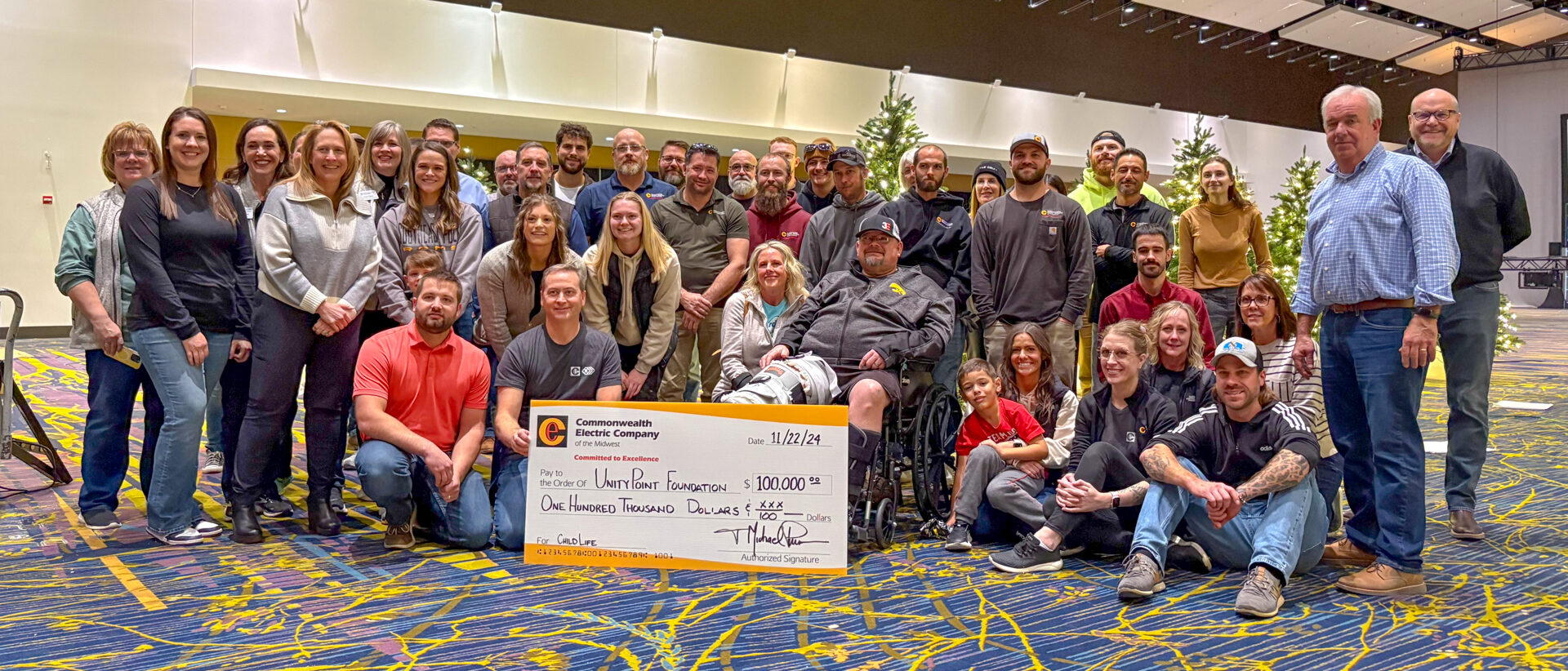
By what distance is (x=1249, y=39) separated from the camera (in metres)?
18.4

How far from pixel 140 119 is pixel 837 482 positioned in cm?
982

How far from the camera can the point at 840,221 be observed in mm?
4562

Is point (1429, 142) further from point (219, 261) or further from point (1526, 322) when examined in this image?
point (1526, 322)

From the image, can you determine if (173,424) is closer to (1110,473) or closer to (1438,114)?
(1110,473)

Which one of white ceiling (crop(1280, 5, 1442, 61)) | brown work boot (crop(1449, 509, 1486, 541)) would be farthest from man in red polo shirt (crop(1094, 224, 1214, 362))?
white ceiling (crop(1280, 5, 1442, 61))

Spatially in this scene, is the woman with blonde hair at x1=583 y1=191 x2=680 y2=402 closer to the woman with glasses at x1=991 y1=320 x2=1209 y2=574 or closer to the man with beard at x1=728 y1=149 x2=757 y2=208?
the man with beard at x1=728 y1=149 x2=757 y2=208

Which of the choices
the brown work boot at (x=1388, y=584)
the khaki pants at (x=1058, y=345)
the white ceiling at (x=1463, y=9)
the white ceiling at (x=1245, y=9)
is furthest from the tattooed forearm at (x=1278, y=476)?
the white ceiling at (x=1463, y=9)

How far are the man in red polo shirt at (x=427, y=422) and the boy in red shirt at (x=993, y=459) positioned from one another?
165cm

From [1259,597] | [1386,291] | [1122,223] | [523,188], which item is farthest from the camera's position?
[1122,223]

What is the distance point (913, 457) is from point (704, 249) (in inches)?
57.8

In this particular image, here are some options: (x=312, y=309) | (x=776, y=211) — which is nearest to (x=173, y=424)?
(x=312, y=309)

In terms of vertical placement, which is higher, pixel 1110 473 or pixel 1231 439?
pixel 1231 439

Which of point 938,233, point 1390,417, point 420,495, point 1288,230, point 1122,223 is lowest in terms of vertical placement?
point 420,495

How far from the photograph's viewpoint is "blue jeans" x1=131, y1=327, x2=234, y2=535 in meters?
3.40
